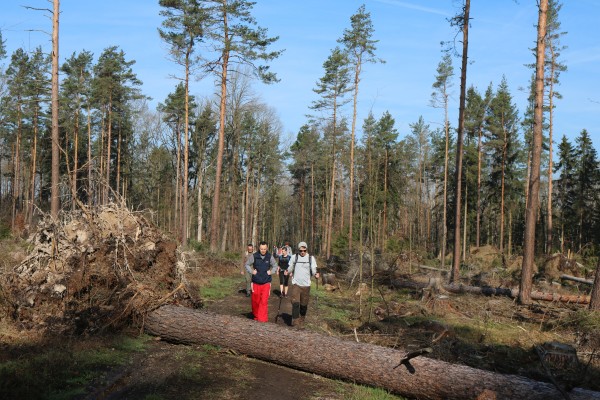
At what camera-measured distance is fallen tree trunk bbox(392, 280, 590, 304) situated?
14.5m

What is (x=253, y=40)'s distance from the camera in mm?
23219

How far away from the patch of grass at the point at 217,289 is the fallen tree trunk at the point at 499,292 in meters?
6.20

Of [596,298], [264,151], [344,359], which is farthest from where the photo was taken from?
[264,151]

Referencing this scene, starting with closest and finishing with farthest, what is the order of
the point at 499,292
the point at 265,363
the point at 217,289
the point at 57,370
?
1. the point at 57,370
2. the point at 265,363
3. the point at 499,292
4. the point at 217,289

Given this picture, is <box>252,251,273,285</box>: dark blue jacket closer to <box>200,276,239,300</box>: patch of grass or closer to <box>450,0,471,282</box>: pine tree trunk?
<box>200,276,239,300</box>: patch of grass

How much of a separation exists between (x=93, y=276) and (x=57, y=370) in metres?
3.16

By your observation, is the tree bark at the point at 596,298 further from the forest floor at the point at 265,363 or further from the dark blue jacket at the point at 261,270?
the dark blue jacket at the point at 261,270

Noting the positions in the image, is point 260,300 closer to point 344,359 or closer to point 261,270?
point 261,270

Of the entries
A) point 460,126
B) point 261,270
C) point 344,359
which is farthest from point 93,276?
point 460,126

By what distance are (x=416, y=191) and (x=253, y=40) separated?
1469 inches

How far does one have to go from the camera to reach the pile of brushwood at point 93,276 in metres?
8.41

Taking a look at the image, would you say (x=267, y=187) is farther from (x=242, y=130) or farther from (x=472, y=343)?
(x=472, y=343)

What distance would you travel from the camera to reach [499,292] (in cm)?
1623

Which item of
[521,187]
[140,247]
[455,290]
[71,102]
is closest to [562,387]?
[140,247]
